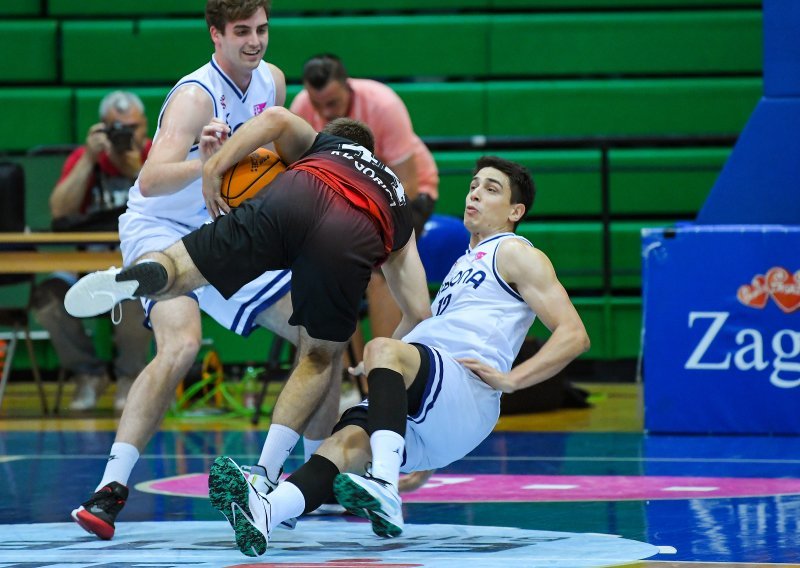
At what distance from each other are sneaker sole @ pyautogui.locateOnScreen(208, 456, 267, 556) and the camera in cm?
467

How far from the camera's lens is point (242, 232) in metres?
3.99

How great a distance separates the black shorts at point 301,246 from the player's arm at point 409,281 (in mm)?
281

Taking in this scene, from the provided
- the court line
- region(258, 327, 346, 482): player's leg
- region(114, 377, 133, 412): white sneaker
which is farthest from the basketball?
region(114, 377, 133, 412): white sneaker

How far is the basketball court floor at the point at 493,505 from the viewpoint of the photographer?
3799 millimetres

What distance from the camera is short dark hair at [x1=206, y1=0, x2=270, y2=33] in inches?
179

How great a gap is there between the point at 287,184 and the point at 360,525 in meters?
1.13

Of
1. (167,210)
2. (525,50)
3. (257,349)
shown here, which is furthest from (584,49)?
(167,210)

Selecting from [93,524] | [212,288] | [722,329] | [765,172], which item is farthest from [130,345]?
[93,524]

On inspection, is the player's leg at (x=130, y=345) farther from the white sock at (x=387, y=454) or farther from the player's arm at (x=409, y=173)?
the white sock at (x=387, y=454)

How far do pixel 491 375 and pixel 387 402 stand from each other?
0.36m

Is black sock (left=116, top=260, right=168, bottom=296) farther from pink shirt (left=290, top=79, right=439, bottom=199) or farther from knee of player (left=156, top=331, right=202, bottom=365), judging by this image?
pink shirt (left=290, top=79, right=439, bottom=199)

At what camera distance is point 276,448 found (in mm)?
4062

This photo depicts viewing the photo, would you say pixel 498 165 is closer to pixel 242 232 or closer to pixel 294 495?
pixel 242 232

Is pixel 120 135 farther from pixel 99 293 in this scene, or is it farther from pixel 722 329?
pixel 99 293
